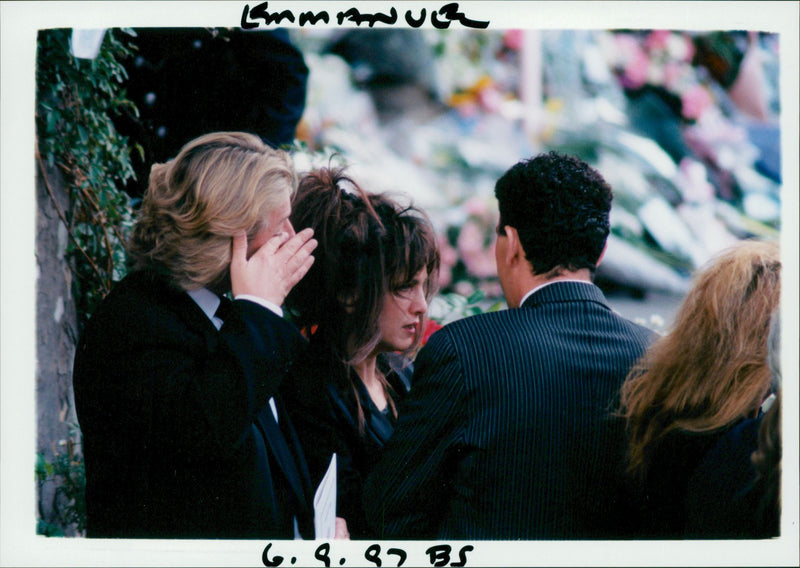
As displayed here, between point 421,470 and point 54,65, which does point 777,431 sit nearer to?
point 421,470

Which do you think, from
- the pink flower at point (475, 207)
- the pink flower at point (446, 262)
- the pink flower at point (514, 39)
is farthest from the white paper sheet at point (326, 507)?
the pink flower at point (514, 39)

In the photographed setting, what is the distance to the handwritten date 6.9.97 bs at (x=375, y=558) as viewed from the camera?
2119 millimetres

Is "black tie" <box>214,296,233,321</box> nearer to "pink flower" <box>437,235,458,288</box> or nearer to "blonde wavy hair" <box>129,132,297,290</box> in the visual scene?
"blonde wavy hair" <box>129,132,297,290</box>

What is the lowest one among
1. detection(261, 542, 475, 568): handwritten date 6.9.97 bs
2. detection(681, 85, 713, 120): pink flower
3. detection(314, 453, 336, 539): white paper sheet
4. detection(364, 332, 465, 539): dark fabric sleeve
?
detection(261, 542, 475, 568): handwritten date 6.9.97 bs

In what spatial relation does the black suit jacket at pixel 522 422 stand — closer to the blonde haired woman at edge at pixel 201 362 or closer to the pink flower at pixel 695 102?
the blonde haired woman at edge at pixel 201 362

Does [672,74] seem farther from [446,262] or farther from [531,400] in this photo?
[531,400]

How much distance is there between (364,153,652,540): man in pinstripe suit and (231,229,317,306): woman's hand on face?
0.43m

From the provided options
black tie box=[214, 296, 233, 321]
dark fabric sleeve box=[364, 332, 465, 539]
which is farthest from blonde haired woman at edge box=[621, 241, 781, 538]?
black tie box=[214, 296, 233, 321]

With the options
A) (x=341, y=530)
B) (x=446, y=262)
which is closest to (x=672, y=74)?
(x=446, y=262)

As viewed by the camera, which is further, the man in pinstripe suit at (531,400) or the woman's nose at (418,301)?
the woman's nose at (418,301)

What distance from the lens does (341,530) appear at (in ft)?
7.33

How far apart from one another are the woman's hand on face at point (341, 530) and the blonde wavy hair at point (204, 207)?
0.74 meters

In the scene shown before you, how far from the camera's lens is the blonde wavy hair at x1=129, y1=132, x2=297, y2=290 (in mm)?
2082

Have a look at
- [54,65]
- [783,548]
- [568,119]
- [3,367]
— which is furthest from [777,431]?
[54,65]
